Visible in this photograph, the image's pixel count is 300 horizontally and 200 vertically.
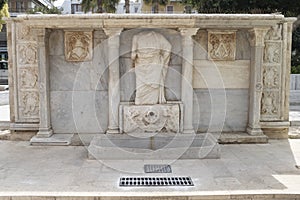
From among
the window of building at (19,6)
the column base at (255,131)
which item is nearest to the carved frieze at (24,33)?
the column base at (255,131)

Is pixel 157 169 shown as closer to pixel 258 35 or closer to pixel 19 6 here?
pixel 258 35

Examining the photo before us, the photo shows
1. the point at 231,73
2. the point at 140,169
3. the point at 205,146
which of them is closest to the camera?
the point at 140,169

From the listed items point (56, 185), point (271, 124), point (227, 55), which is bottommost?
point (56, 185)

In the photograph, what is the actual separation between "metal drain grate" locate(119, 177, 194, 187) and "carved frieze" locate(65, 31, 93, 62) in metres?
2.97

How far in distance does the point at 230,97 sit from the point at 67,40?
12.0ft

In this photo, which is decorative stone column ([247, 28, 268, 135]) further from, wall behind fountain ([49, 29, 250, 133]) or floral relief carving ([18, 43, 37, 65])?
floral relief carving ([18, 43, 37, 65])

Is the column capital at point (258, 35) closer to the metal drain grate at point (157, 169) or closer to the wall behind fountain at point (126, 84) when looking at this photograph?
the wall behind fountain at point (126, 84)

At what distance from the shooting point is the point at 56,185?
420cm

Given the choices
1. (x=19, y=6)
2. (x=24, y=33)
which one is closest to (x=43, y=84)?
(x=24, y=33)

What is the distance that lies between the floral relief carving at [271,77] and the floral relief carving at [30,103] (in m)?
4.93

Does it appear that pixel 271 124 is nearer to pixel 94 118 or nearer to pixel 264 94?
pixel 264 94

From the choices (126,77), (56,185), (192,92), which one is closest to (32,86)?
(126,77)

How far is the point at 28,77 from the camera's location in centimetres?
646

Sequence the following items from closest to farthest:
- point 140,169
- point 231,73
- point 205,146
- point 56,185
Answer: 1. point 56,185
2. point 140,169
3. point 205,146
4. point 231,73
